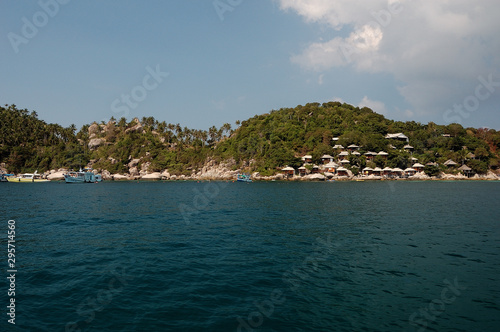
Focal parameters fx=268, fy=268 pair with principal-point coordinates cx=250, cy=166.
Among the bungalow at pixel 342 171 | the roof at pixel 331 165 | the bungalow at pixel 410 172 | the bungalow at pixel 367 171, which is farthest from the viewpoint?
the bungalow at pixel 342 171

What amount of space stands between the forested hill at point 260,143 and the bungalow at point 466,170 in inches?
98.9

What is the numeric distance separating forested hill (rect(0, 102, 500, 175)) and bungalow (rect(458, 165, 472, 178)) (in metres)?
2.51

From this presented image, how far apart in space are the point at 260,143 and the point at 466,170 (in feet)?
305

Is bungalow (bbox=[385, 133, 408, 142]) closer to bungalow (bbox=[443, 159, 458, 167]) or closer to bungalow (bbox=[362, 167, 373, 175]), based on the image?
bungalow (bbox=[443, 159, 458, 167])

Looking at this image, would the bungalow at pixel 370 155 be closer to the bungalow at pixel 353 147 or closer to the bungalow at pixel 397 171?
the bungalow at pixel 353 147

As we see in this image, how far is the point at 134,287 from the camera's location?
1127cm

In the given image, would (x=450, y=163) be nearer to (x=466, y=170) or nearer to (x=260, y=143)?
(x=466, y=170)

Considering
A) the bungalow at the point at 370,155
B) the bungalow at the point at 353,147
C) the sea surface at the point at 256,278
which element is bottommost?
the sea surface at the point at 256,278

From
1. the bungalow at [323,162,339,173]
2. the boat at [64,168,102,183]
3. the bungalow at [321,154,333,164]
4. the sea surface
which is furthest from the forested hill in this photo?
the sea surface

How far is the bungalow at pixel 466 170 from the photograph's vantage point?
11444 cm

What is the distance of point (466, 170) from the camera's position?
116 metres

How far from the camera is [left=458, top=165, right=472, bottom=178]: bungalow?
375 feet

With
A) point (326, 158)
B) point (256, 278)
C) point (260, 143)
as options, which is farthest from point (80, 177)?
point (256, 278)

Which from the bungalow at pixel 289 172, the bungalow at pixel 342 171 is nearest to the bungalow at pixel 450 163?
the bungalow at pixel 342 171
